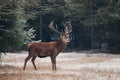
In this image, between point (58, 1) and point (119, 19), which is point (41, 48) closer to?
point (119, 19)

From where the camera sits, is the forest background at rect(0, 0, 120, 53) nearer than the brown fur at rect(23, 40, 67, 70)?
No

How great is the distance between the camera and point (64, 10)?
119ft

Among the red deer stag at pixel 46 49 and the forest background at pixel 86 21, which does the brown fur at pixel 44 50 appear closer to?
the red deer stag at pixel 46 49

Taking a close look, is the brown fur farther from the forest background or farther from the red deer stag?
the forest background

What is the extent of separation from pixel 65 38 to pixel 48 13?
71.6 ft

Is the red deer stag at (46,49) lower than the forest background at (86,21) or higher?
higher

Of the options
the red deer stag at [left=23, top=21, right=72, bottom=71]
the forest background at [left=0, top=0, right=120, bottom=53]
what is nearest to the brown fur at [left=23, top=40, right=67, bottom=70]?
the red deer stag at [left=23, top=21, right=72, bottom=71]

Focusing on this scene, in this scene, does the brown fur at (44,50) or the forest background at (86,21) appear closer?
the brown fur at (44,50)

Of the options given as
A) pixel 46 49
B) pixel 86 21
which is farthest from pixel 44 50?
pixel 86 21

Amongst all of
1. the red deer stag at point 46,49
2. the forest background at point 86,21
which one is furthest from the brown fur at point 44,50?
the forest background at point 86,21

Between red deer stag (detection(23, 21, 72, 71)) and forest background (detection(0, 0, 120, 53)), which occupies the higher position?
red deer stag (detection(23, 21, 72, 71))

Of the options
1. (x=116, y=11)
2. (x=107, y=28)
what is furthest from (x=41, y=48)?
(x=107, y=28)

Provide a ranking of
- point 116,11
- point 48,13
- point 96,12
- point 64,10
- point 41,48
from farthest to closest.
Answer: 1. point 48,13
2. point 64,10
3. point 96,12
4. point 116,11
5. point 41,48

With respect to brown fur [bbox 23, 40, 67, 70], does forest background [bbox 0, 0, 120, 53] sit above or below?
below
